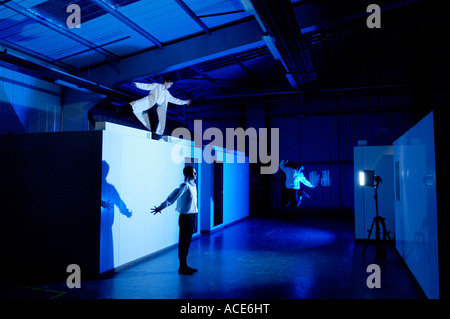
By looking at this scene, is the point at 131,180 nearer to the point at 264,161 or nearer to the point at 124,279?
the point at 124,279

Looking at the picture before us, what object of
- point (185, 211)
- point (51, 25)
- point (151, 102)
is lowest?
point (185, 211)

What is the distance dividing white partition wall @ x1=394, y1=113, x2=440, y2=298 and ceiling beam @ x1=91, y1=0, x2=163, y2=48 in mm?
6442

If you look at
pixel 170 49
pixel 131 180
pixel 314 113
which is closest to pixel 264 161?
pixel 314 113

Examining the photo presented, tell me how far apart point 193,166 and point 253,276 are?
4.08 metres

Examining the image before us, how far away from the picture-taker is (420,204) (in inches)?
183

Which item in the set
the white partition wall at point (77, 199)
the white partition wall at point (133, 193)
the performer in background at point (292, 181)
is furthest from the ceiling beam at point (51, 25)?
the performer in background at point (292, 181)

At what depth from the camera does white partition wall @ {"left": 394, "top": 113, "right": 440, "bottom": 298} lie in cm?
393

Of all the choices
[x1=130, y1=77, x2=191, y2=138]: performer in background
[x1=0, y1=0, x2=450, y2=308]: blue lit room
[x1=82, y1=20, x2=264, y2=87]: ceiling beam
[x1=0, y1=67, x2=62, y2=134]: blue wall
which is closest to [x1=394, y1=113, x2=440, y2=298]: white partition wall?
[x1=0, y1=0, x2=450, y2=308]: blue lit room

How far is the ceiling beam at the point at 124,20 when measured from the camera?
23.0 feet

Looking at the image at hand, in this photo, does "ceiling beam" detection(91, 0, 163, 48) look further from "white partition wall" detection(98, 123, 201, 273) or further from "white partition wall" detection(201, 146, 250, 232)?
"white partition wall" detection(201, 146, 250, 232)

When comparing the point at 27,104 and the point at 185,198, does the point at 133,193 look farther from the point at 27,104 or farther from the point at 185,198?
the point at 27,104

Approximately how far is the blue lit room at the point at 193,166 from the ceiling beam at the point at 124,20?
0.10 ft

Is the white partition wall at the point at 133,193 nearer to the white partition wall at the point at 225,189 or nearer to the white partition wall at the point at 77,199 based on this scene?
the white partition wall at the point at 77,199

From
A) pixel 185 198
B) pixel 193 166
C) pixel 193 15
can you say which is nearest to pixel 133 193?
pixel 185 198
